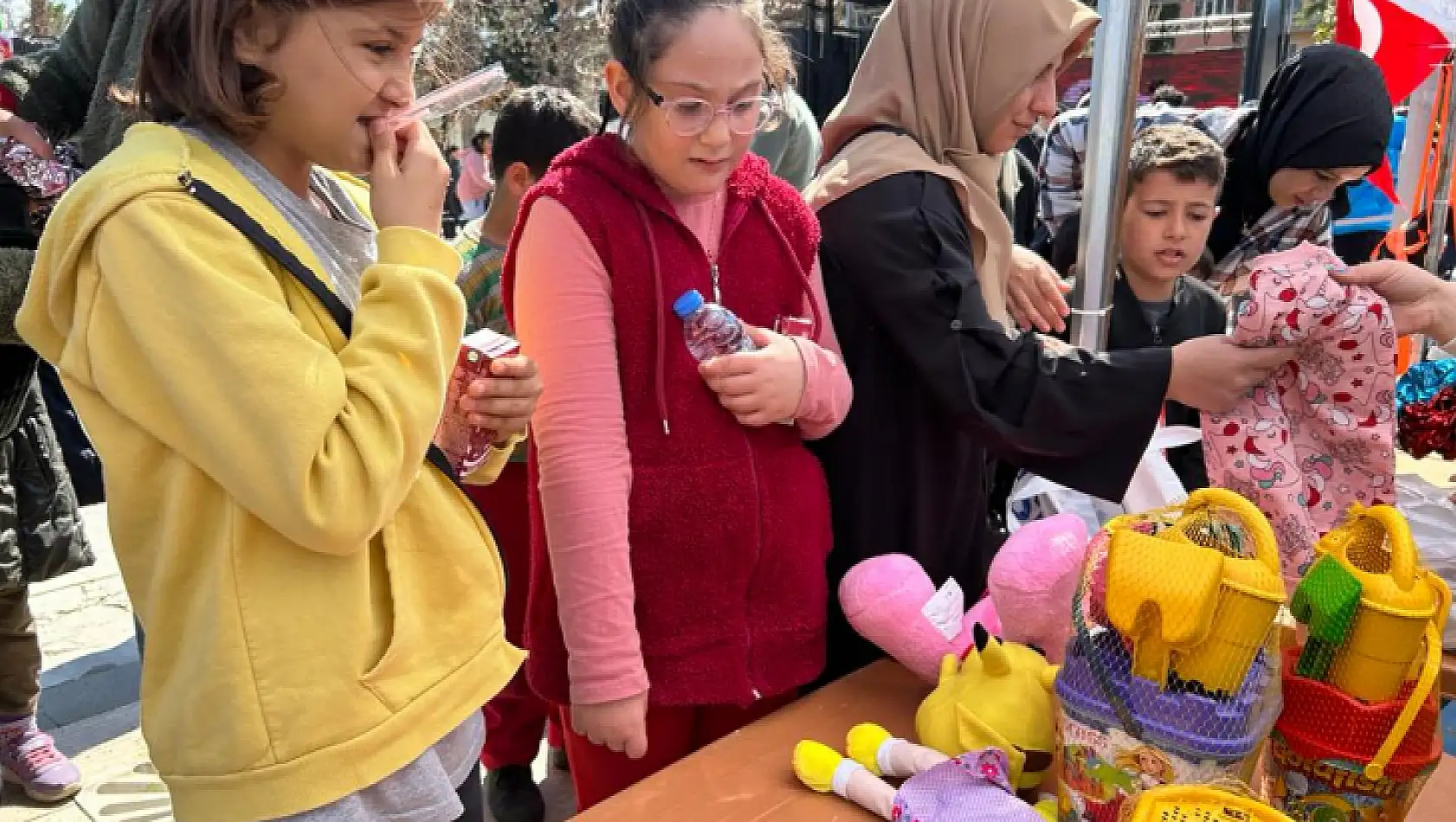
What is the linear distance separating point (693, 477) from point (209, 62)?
709mm

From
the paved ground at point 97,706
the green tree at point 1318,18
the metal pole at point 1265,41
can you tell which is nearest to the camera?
the paved ground at point 97,706

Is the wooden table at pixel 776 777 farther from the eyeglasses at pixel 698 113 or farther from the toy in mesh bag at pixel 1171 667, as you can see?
the eyeglasses at pixel 698 113

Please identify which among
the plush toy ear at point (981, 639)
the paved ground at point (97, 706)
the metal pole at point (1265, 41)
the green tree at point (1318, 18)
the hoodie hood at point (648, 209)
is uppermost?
the green tree at point (1318, 18)

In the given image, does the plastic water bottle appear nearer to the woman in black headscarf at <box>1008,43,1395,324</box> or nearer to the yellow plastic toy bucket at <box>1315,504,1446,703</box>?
the yellow plastic toy bucket at <box>1315,504,1446,703</box>

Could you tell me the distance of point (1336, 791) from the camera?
39.1 inches

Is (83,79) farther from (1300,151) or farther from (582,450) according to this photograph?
(1300,151)

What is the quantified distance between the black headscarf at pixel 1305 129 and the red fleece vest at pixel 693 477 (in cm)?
190

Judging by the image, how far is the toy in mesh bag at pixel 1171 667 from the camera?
2.94 ft

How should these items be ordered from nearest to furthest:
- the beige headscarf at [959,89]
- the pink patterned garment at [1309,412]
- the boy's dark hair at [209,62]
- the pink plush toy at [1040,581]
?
1. the boy's dark hair at [209,62]
2. the pink plush toy at [1040,581]
3. the pink patterned garment at [1309,412]
4. the beige headscarf at [959,89]

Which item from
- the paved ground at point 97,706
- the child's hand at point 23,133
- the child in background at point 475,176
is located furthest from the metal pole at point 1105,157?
the child's hand at point 23,133

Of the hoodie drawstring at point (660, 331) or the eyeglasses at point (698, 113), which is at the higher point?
the eyeglasses at point (698, 113)

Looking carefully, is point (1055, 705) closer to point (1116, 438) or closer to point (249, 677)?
point (1116, 438)

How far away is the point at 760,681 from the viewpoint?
136cm

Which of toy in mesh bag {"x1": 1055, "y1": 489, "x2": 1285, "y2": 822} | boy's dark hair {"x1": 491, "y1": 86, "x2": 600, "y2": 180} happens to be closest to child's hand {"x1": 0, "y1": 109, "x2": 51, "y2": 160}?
boy's dark hair {"x1": 491, "y1": 86, "x2": 600, "y2": 180}
